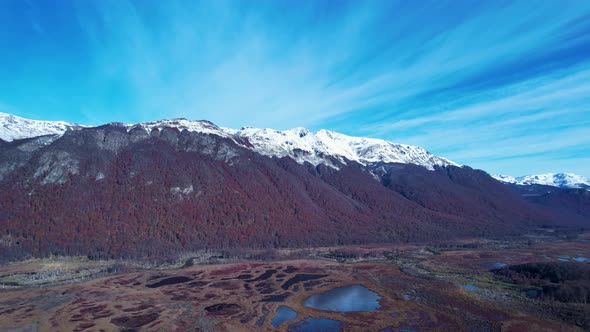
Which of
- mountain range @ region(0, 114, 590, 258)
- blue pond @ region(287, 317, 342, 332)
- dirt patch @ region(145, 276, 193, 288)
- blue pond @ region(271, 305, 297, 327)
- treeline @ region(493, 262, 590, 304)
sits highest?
mountain range @ region(0, 114, 590, 258)

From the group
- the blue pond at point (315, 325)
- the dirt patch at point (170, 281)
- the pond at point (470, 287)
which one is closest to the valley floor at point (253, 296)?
the dirt patch at point (170, 281)

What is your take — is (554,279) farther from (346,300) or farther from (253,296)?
(253,296)

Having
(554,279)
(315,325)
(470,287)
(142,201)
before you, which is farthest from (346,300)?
(142,201)

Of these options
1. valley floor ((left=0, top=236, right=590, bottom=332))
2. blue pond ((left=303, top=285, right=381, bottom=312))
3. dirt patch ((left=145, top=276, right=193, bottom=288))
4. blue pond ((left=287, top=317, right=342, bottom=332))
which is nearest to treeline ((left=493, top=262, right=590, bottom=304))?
valley floor ((left=0, top=236, right=590, bottom=332))

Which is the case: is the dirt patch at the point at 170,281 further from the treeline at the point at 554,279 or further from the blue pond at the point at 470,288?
the treeline at the point at 554,279

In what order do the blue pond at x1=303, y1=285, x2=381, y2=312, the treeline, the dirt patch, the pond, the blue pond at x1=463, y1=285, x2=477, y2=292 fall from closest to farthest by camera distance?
the blue pond at x1=303, y1=285, x2=381, y2=312 < the treeline < the pond < the blue pond at x1=463, y1=285, x2=477, y2=292 < the dirt patch

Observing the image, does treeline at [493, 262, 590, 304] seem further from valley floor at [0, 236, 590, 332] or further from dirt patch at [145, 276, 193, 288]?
dirt patch at [145, 276, 193, 288]
